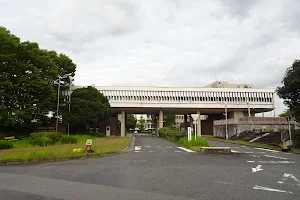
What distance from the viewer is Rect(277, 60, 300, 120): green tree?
19.3m

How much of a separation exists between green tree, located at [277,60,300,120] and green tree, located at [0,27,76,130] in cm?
2999

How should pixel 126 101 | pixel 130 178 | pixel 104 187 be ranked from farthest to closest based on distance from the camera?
1. pixel 126 101
2. pixel 130 178
3. pixel 104 187

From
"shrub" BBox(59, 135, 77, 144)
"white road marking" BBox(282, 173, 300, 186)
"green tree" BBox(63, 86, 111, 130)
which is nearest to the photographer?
"white road marking" BBox(282, 173, 300, 186)

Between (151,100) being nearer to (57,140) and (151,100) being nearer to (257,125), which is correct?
(257,125)

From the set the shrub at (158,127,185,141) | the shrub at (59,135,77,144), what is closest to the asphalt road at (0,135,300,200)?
the shrub at (59,135,77,144)

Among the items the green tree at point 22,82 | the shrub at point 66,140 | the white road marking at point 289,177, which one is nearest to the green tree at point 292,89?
the white road marking at point 289,177

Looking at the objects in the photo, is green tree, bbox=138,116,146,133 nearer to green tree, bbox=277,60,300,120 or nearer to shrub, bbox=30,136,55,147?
shrub, bbox=30,136,55,147

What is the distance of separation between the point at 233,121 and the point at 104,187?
3830 cm

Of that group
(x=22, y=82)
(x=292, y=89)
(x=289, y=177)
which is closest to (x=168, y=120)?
(x=22, y=82)

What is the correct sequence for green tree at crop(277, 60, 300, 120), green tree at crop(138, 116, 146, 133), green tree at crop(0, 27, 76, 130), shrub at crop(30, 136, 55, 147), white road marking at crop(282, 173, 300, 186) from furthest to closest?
1. green tree at crop(138, 116, 146, 133)
2. green tree at crop(0, 27, 76, 130)
3. shrub at crop(30, 136, 55, 147)
4. green tree at crop(277, 60, 300, 120)
5. white road marking at crop(282, 173, 300, 186)

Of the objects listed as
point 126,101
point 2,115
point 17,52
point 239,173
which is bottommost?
point 239,173

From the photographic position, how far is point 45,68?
38906 mm

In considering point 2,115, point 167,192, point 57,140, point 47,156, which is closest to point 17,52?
point 2,115

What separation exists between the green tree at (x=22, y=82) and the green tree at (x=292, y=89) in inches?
1181
